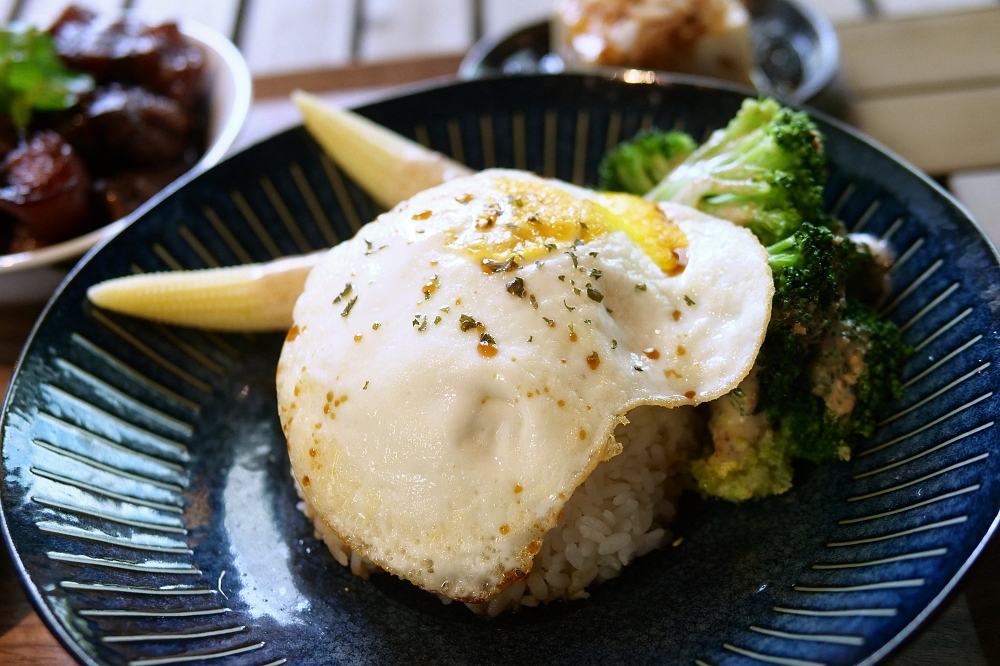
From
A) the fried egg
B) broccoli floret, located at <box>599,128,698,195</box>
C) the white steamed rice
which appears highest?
broccoli floret, located at <box>599,128,698,195</box>

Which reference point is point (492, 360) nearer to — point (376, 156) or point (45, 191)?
point (376, 156)

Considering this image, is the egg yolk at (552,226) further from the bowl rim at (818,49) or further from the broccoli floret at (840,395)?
the bowl rim at (818,49)

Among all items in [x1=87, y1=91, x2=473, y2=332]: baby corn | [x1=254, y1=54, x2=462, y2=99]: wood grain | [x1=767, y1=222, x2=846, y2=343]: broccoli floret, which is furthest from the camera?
[x1=254, y1=54, x2=462, y2=99]: wood grain

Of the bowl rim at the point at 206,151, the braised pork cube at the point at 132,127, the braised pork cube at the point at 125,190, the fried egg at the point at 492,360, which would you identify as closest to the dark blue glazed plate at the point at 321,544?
the fried egg at the point at 492,360

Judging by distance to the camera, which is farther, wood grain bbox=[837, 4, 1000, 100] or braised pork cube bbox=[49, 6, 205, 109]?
wood grain bbox=[837, 4, 1000, 100]

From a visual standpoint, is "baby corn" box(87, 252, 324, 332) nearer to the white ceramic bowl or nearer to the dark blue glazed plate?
the dark blue glazed plate

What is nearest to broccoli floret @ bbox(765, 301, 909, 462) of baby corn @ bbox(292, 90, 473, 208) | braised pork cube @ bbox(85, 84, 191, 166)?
baby corn @ bbox(292, 90, 473, 208)

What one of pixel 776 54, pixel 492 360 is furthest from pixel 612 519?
pixel 776 54
